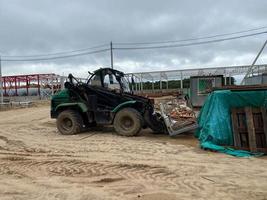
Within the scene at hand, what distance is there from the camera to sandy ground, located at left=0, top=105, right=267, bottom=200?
20.9 ft

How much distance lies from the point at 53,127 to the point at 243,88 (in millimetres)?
9281

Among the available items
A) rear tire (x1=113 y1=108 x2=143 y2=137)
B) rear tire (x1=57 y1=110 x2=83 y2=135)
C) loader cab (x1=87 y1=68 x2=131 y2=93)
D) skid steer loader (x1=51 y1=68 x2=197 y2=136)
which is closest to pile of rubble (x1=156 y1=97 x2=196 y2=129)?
skid steer loader (x1=51 y1=68 x2=197 y2=136)

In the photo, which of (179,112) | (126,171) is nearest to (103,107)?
(179,112)

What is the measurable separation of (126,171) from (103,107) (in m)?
6.15

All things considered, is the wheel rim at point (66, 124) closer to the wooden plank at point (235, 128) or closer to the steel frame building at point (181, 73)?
the wooden plank at point (235, 128)

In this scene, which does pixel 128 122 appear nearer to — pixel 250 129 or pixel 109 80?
pixel 109 80

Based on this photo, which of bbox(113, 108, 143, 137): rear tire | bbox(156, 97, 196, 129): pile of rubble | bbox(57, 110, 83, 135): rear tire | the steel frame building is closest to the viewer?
bbox(156, 97, 196, 129): pile of rubble

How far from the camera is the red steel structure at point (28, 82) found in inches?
1671

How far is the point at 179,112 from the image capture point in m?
13.4

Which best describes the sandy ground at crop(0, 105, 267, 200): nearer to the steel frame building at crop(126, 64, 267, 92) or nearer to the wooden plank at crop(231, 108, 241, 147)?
the wooden plank at crop(231, 108, 241, 147)

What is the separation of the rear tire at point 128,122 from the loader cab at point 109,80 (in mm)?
1089

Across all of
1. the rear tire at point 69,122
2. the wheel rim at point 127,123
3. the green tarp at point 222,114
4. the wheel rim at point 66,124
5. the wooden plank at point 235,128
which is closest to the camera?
the wooden plank at point 235,128

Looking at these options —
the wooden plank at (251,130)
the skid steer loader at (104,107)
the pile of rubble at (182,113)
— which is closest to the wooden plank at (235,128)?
the wooden plank at (251,130)

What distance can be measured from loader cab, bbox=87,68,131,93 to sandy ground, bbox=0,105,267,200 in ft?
8.20
